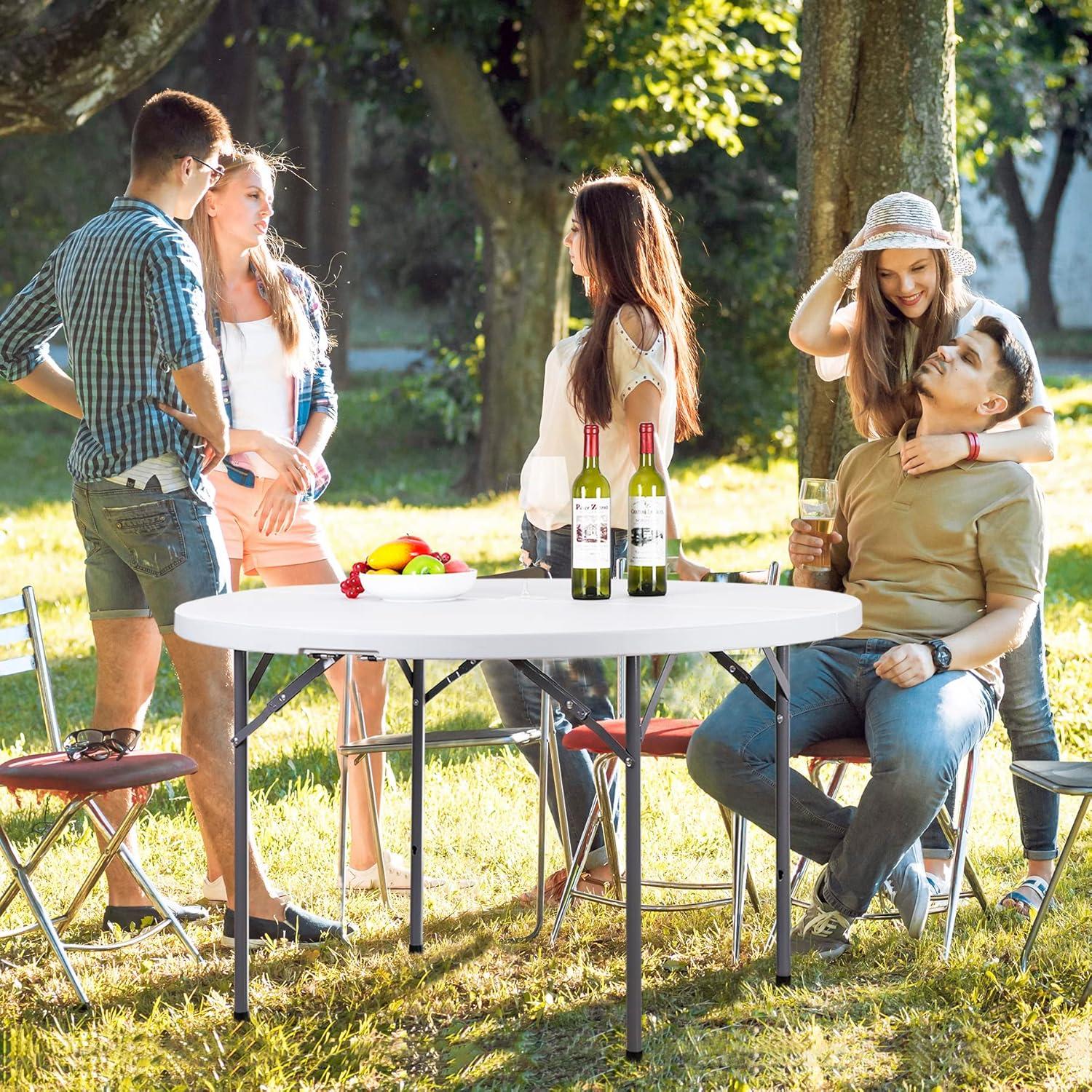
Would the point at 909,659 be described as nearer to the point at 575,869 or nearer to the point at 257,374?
the point at 575,869

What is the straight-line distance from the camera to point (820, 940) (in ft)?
12.4

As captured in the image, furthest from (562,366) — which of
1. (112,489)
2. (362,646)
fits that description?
(362,646)

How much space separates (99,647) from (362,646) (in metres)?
1.46

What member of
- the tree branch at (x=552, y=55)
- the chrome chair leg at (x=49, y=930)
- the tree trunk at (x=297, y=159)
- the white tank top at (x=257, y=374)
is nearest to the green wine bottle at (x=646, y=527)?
the white tank top at (x=257, y=374)

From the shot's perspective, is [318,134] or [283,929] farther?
[318,134]

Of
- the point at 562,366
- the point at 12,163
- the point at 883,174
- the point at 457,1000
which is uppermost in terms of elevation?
Result: the point at 12,163

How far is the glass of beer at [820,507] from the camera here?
3.72m

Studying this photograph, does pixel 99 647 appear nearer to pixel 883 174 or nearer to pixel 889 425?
pixel 889 425

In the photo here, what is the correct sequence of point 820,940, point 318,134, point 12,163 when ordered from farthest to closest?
point 318,134 < point 12,163 < point 820,940

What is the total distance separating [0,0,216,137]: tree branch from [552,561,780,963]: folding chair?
5.50 metres

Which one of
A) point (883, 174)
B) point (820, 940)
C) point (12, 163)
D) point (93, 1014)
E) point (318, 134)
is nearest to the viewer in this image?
point (93, 1014)

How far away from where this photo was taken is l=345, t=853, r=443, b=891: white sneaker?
4.47 metres

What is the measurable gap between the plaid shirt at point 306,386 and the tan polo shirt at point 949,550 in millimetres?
1517

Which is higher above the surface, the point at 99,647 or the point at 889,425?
the point at 889,425
